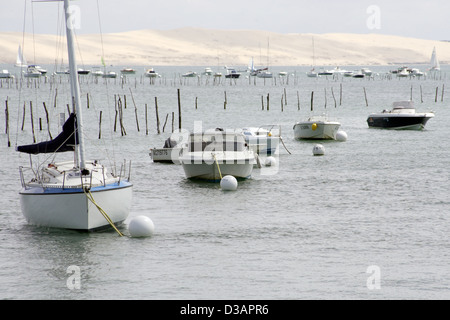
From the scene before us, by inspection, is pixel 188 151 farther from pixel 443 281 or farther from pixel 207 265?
pixel 443 281

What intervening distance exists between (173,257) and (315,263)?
4397 mm

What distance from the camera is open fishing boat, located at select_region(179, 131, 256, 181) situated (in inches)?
1483

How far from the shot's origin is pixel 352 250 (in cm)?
2497

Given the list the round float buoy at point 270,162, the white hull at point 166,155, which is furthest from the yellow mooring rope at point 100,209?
the round float buoy at point 270,162

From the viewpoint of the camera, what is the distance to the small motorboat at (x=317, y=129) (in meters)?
59.6

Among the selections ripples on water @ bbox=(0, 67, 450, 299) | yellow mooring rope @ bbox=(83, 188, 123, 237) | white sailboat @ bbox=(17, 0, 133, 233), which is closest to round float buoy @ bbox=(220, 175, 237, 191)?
ripples on water @ bbox=(0, 67, 450, 299)

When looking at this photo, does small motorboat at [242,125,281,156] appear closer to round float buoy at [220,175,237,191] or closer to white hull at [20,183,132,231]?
round float buoy at [220,175,237,191]

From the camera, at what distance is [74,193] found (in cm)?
2561

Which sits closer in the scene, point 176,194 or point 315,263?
point 315,263

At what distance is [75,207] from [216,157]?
1268cm

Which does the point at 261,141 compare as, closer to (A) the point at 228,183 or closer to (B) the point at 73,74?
(A) the point at 228,183
